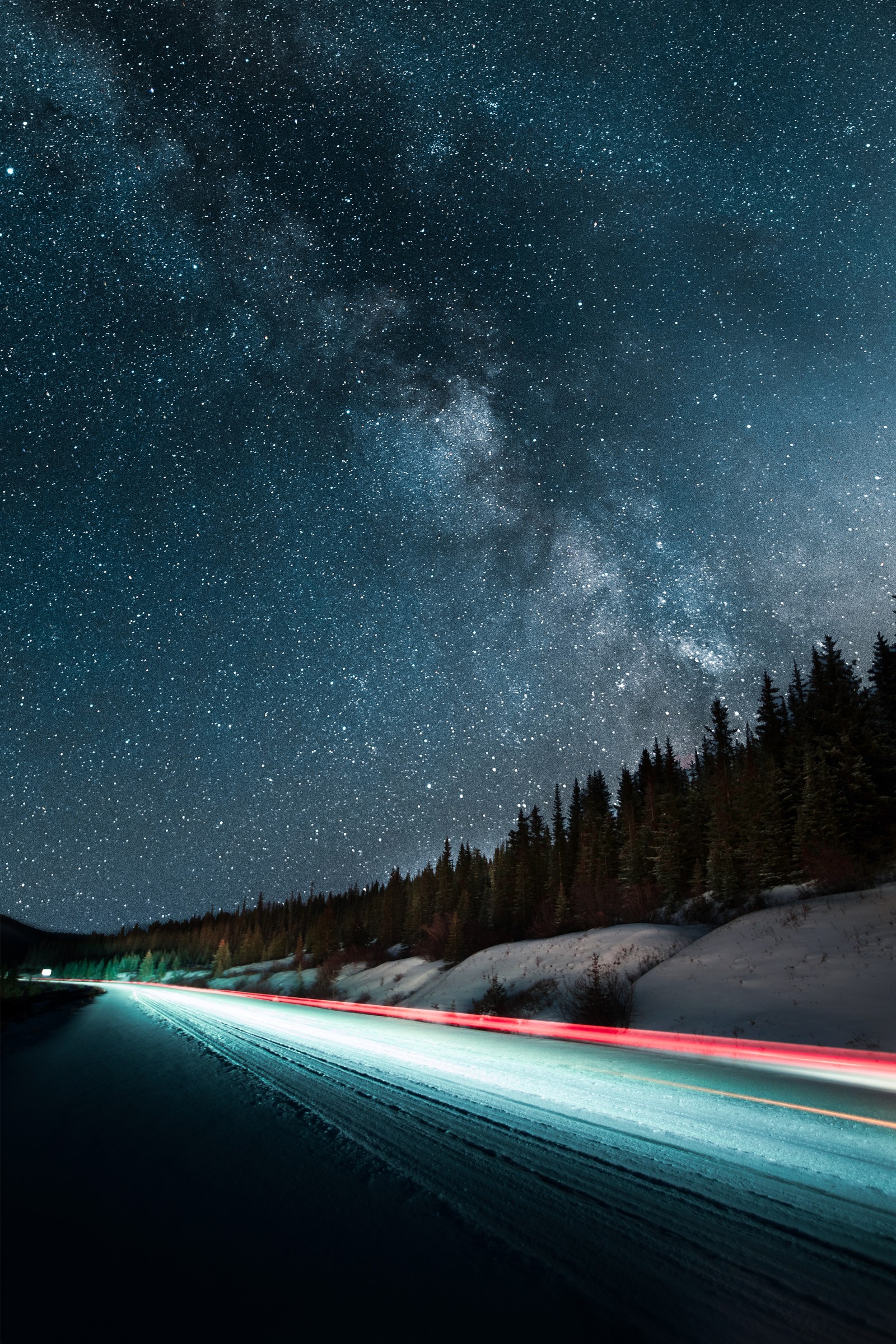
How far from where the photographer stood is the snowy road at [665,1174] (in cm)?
298

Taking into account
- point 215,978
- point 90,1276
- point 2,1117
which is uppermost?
point 90,1276

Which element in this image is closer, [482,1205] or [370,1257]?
[370,1257]

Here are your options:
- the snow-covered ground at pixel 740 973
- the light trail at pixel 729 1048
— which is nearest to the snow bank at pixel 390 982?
the snow-covered ground at pixel 740 973

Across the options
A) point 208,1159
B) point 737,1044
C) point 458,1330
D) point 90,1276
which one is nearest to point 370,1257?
point 458,1330

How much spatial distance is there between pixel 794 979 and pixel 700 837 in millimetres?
35000

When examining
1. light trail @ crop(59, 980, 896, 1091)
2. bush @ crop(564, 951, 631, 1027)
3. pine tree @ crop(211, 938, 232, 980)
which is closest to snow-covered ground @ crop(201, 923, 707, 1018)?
bush @ crop(564, 951, 631, 1027)

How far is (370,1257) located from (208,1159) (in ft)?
8.83

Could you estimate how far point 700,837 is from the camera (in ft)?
169

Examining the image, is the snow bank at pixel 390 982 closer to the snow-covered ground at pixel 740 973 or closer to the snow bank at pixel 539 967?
the snow bank at pixel 539 967

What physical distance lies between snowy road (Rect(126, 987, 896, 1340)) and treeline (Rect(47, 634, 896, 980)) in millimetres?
24672

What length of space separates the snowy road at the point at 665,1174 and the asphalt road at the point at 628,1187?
0.02 metres

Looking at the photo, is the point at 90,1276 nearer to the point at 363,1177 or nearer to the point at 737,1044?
the point at 363,1177

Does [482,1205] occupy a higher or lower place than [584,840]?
lower

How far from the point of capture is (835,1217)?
3.93 m
